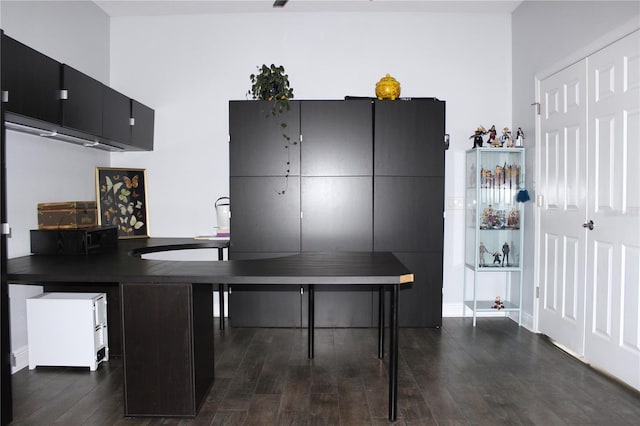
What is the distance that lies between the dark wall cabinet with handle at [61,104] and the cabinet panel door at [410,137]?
2.24 metres

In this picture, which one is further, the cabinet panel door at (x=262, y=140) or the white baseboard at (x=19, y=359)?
the cabinet panel door at (x=262, y=140)

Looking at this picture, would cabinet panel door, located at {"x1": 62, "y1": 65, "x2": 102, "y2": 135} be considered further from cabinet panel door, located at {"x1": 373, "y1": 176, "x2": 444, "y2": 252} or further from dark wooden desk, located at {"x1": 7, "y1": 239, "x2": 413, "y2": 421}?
cabinet panel door, located at {"x1": 373, "y1": 176, "x2": 444, "y2": 252}

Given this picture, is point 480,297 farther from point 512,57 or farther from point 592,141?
point 512,57

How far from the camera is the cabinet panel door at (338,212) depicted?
4.47 meters

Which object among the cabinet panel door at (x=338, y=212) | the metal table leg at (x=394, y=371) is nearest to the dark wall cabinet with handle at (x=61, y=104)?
the cabinet panel door at (x=338, y=212)

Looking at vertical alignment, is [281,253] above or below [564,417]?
above

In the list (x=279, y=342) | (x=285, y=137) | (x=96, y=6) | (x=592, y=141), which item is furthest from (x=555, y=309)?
(x=96, y=6)

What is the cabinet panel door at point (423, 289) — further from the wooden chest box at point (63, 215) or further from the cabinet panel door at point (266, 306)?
the wooden chest box at point (63, 215)

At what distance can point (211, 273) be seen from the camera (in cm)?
254

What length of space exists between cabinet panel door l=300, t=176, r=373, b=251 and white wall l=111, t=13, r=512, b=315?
3.29 feet

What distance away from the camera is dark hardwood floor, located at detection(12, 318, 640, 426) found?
8.82 ft

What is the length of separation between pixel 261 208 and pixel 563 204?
8.32ft

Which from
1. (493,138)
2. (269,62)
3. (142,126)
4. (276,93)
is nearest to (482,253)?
(493,138)

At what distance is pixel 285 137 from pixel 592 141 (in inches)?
96.4
